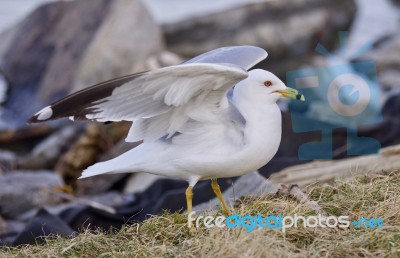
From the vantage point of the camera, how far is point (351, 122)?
26.7ft

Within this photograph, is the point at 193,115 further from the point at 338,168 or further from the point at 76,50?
the point at 76,50

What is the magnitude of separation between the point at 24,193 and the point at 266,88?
4095 millimetres

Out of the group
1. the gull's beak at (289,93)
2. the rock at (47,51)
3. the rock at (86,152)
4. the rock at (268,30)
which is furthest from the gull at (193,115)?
the rock at (268,30)

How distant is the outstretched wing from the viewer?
13.5 ft

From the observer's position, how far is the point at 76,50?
1238 centimetres

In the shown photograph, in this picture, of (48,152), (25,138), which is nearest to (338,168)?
(48,152)

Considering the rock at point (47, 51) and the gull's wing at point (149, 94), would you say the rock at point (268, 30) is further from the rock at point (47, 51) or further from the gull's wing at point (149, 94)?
the gull's wing at point (149, 94)

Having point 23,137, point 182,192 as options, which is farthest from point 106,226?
point 23,137

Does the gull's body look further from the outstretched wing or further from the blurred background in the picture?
the blurred background

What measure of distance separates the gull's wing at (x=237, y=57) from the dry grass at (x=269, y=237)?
0.75 metres

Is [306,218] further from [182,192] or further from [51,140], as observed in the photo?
[51,140]

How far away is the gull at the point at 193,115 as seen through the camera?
4176 mm

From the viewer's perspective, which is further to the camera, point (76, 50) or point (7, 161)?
point (76, 50)

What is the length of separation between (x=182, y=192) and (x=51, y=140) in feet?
13.8
